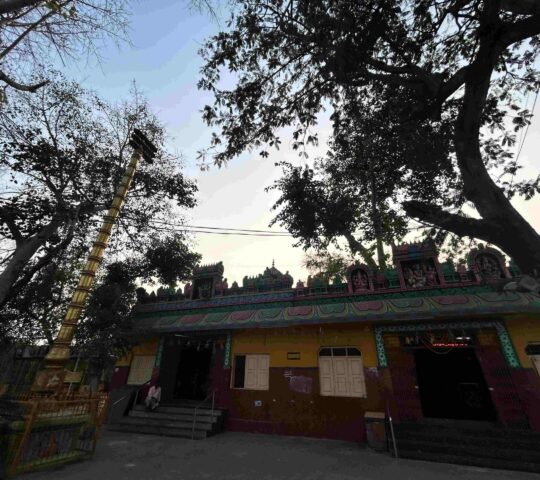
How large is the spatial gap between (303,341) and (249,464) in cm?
502

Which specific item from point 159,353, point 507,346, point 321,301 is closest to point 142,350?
point 159,353

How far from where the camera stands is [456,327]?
9609 millimetres

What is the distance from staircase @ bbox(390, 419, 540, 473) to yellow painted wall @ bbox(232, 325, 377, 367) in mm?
2346

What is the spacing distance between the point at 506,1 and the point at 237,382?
43.7 ft

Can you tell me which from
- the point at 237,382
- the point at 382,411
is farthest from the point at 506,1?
the point at 237,382

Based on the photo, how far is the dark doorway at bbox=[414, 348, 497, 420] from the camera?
38.4ft

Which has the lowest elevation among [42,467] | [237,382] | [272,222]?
[42,467]

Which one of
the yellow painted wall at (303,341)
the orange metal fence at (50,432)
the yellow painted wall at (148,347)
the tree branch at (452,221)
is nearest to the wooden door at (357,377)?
the yellow painted wall at (303,341)

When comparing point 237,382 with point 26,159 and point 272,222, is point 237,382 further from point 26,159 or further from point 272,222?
point 26,159

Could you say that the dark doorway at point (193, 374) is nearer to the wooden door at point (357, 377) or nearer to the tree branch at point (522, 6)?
the wooden door at point (357, 377)

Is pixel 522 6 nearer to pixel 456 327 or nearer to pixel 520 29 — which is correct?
pixel 520 29

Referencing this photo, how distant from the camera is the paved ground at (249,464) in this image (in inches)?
240

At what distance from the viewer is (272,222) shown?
47.4 feet

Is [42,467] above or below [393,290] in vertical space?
below
